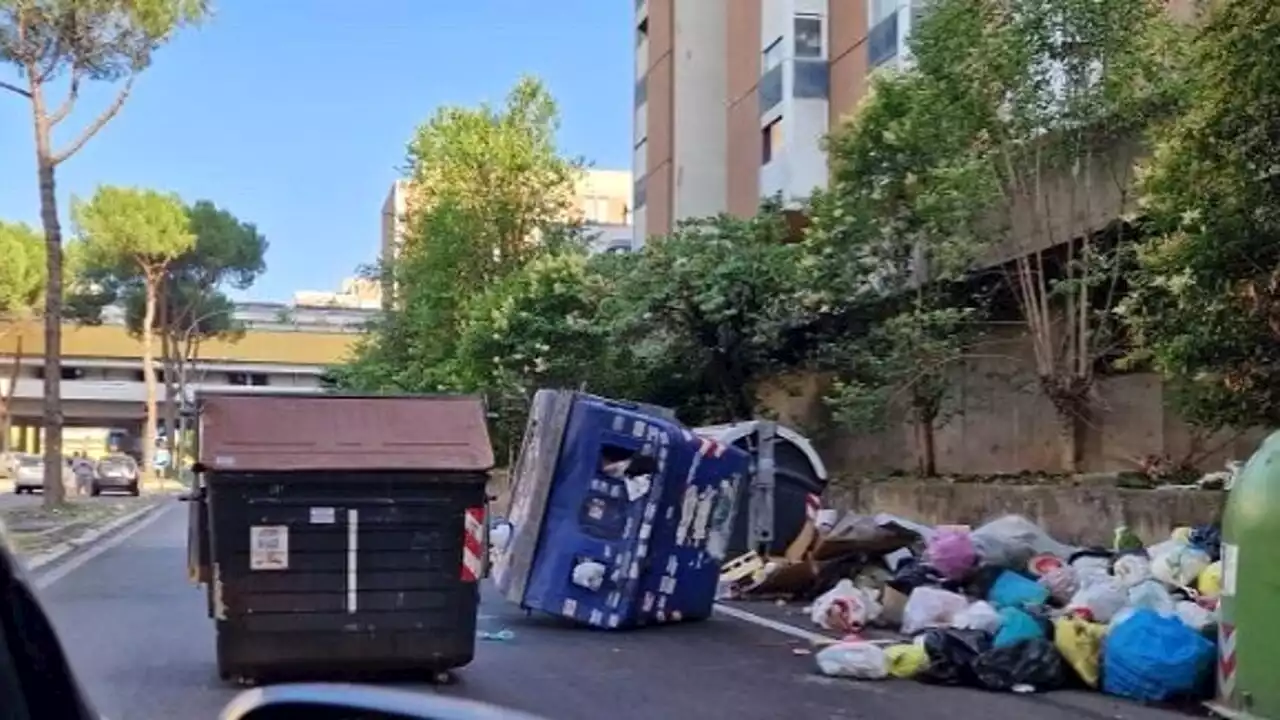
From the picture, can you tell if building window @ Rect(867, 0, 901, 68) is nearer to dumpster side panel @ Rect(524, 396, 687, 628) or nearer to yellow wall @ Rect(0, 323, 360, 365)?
dumpster side panel @ Rect(524, 396, 687, 628)

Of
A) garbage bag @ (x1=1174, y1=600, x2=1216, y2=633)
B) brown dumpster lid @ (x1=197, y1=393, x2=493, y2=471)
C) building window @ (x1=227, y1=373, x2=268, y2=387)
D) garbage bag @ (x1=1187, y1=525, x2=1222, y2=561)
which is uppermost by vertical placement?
building window @ (x1=227, y1=373, x2=268, y2=387)

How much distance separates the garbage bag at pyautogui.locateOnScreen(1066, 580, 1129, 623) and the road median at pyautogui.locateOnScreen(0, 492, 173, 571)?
10.7 meters

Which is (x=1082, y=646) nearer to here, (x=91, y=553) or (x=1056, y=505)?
(x=1056, y=505)

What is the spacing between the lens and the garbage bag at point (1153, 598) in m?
9.58

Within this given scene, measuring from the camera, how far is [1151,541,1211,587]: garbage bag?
10.8 m

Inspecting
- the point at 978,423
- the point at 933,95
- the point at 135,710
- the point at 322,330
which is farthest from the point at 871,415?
the point at 322,330

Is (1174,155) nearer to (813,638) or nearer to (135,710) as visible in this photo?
(813,638)

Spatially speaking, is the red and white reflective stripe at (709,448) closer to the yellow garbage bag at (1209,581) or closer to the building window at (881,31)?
the yellow garbage bag at (1209,581)

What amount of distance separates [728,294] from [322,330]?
216 ft

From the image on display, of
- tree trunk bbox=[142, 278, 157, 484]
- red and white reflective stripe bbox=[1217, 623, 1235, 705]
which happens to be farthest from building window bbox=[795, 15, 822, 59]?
tree trunk bbox=[142, 278, 157, 484]

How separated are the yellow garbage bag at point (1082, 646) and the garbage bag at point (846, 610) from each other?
7.98 ft

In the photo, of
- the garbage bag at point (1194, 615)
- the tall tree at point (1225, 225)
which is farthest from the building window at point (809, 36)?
the garbage bag at point (1194, 615)

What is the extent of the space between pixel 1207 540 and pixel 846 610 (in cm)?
276

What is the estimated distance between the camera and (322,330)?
87000 mm
